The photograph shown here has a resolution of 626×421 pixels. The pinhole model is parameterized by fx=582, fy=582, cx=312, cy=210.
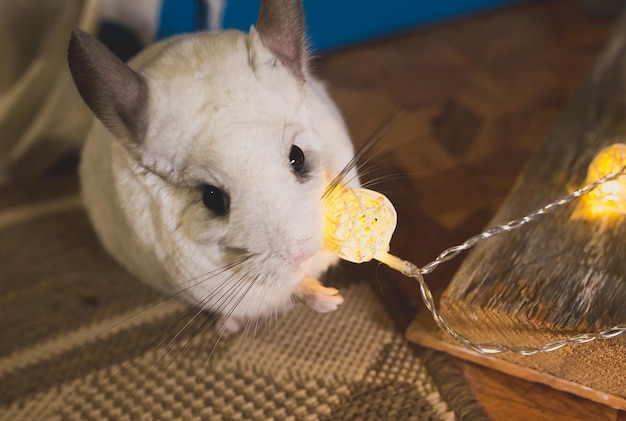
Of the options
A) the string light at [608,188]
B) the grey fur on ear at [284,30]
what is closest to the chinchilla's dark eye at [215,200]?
the grey fur on ear at [284,30]

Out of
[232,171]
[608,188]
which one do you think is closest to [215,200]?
[232,171]

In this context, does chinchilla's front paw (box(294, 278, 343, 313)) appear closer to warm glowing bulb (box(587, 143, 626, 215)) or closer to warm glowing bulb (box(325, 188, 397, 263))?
warm glowing bulb (box(325, 188, 397, 263))

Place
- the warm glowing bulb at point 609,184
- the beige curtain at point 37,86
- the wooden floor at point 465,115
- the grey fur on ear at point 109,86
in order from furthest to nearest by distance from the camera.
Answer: the beige curtain at point 37,86 < the wooden floor at point 465,115 < the warm glowing bulb at point 609,184 < the grey fur on ear at point 109,86

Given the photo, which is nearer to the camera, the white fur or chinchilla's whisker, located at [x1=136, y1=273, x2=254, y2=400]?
the white fur

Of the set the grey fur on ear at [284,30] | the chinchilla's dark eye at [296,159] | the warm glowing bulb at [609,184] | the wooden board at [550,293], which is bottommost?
the wooden board at [550,293]

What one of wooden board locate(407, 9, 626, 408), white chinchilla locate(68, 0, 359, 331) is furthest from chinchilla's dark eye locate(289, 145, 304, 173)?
wooden board locate(407, 9, 626, 408)

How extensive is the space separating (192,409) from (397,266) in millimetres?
498

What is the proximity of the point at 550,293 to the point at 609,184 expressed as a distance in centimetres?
23

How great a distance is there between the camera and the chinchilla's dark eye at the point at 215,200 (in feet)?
2.76

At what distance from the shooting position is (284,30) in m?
0.88

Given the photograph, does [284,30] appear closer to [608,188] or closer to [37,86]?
[608,188]

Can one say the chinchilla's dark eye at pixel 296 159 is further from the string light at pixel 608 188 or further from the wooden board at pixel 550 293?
the string light at pixel 608 188

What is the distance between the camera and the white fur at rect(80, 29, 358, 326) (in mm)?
803

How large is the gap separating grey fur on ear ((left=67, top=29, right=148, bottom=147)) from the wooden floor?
47 cm
